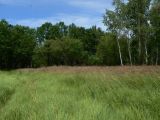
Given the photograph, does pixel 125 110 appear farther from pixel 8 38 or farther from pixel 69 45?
pixel 8 38

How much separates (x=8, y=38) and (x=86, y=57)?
15.0 metres

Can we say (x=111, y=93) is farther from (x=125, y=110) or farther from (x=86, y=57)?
(x=86, y=57)

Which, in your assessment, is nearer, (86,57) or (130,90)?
(130,90)

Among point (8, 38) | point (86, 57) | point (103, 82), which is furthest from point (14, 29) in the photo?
point (103, 82)

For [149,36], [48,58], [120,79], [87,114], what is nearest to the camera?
[87,114]

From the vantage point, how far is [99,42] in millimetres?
65438

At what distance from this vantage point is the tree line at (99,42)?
3972cm

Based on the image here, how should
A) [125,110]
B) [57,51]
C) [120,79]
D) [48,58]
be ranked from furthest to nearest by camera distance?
1. [48,58]
2. [57,51]
3. [120,79]
4. [125,110]

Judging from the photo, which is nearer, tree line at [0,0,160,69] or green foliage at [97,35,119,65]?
tree line at [0,0,160,69]

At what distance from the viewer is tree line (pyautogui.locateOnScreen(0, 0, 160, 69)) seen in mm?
39719

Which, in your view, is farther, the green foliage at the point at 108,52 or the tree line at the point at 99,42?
the green foliage at the point at 108,52

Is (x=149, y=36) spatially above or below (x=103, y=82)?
above

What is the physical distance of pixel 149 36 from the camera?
41719mm

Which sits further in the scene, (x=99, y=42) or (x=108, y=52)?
(x=99, y=42)
